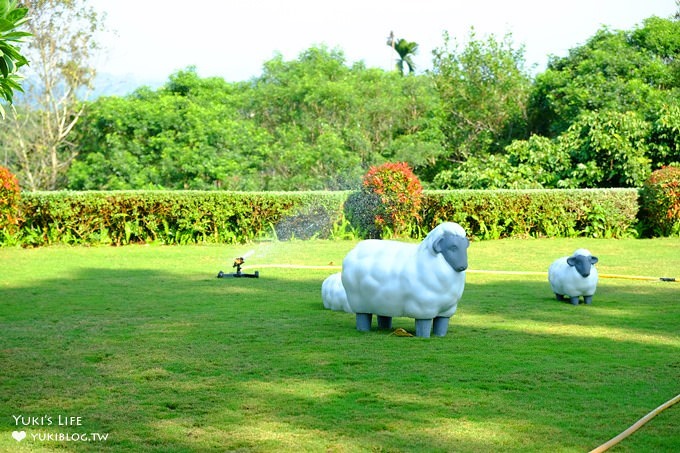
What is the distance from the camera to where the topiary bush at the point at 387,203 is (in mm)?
21922

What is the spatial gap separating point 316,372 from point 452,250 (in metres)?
2.05

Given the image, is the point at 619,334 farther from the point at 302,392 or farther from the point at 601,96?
the point at 601,96

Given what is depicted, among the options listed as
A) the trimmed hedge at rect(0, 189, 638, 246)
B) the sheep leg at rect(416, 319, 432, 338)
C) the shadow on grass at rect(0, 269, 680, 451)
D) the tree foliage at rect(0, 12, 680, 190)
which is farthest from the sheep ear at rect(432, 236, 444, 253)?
the tree foliage at rect(0, 12, 680, 190)

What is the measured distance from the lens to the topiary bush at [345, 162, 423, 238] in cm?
2192

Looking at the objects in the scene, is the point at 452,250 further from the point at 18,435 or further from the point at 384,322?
the point at 18,435

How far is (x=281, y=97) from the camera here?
3616cm

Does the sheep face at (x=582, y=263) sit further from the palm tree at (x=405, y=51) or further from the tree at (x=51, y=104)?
the palm tree at (x=405, y=51)

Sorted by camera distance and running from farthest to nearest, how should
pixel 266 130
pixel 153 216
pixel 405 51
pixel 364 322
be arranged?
pixel 405 51, pixel 266 130, pixel 153 216, pixel 364 322

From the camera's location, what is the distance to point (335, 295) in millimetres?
10969

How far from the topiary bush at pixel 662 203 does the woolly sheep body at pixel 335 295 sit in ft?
46.1

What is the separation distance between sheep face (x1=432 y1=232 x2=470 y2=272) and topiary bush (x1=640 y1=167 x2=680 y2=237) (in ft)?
50.7

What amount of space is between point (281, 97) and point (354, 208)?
575 inches

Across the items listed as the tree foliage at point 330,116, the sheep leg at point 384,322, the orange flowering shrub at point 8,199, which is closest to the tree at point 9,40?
the sheep leg at point 384,322

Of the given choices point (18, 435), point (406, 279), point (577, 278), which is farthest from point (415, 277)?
point (18, 435)
